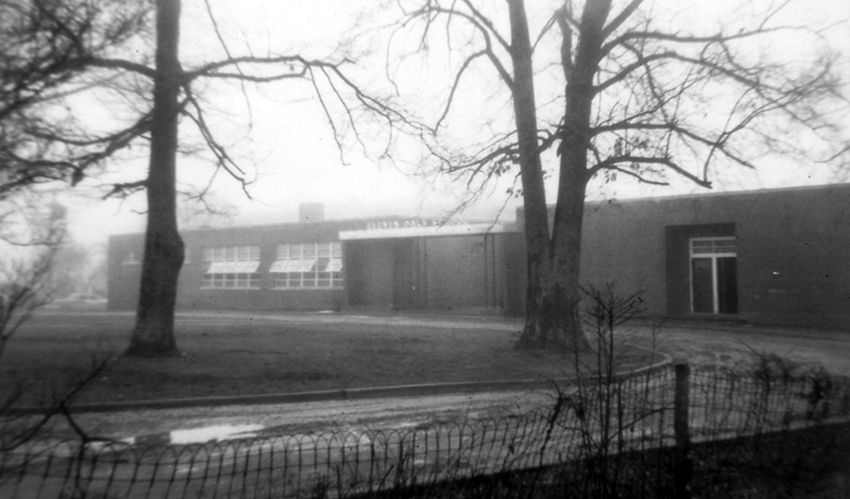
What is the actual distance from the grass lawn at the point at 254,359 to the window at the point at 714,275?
12.8m

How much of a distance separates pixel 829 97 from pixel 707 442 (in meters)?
8.25

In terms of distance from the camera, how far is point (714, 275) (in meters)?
27.1

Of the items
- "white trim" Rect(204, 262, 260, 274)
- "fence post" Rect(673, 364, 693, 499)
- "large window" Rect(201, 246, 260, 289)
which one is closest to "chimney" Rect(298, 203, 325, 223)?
"large window" Rect(201, 246, 260, 289)

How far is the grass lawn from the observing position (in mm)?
4895

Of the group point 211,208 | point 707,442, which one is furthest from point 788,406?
point 211,208

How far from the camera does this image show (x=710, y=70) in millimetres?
13805

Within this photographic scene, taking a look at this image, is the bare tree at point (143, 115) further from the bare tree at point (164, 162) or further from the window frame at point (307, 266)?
the window frame at point (307, 266)

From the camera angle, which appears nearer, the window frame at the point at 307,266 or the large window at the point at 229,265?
the large window at the point at 229,265

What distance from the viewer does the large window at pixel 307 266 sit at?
14695 millimetres

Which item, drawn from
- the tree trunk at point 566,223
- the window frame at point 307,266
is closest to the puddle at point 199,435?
the window frame at point 307,266

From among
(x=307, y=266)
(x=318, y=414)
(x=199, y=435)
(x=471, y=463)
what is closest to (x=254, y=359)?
(x=318, y=414)

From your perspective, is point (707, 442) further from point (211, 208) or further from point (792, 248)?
point (792, 248)

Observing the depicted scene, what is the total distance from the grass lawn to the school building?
5.59 feet

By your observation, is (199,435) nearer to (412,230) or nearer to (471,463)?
(471,463)
